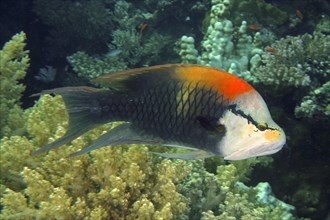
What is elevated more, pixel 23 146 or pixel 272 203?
pixel 23 146

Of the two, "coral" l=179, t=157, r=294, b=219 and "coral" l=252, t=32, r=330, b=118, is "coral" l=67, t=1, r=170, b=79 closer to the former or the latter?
"coral" l=252, t=32, r=330, b=118

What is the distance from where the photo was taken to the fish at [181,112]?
1.55 m

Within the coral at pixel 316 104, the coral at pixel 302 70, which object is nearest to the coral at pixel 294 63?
the coral at pixel 302 70

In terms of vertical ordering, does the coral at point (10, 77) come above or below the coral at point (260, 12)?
below

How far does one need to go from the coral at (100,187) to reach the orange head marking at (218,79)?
128cm

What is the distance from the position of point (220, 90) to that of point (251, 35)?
206 inches

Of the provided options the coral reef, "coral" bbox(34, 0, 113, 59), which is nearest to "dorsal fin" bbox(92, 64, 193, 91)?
the coral reef

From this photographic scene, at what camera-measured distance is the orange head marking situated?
1599mm

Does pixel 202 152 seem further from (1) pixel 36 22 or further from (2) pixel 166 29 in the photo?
(1) pixel 36 22

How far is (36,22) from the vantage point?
27.8 ft

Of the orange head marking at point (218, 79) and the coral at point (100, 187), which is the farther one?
the coral at point (100, 187)

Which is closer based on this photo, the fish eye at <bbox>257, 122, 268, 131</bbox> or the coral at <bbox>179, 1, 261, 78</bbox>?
the fish eye at <bbox>257, 122, 268, 131</bbox>

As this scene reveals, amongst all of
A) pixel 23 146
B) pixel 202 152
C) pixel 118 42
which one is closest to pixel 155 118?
pixel 202 152

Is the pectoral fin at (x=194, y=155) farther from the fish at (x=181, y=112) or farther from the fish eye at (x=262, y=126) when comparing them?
the fish eye at (x=262, y=126)
